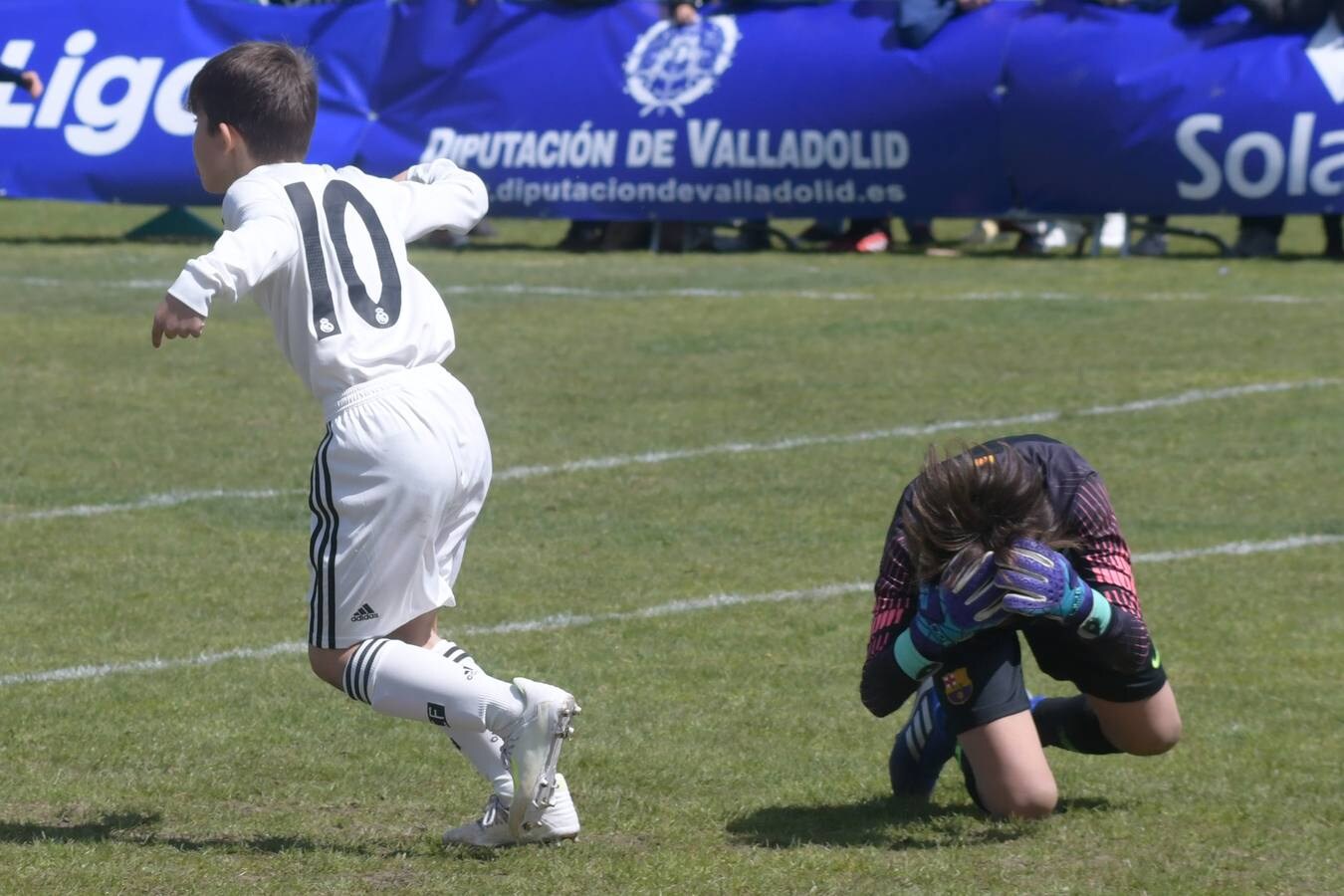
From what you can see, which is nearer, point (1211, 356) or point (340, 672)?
point (340, 672)

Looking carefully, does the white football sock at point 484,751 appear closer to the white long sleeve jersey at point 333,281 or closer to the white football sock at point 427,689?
Result: the white football sock at point 427,689

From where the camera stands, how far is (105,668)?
5.59 m

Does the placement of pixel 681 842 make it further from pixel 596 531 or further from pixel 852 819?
pixel 596 531

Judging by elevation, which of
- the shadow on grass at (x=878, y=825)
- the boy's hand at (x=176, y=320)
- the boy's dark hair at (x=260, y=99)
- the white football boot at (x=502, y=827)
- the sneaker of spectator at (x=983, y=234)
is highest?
the boy's dark hair at (x=260, y=99)

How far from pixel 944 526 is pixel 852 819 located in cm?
70

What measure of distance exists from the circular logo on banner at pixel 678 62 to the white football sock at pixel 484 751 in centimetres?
1192

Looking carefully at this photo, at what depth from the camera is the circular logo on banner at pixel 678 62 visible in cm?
1571

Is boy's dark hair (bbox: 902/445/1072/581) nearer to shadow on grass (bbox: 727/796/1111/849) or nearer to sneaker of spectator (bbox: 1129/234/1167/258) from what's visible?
shadow on grass (bbox: 727/796/1111/849)

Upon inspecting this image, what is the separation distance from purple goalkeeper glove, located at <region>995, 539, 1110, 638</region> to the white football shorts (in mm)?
1112

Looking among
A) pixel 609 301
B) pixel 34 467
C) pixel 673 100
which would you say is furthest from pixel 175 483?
pixel 673 100

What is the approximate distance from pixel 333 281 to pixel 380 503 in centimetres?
46

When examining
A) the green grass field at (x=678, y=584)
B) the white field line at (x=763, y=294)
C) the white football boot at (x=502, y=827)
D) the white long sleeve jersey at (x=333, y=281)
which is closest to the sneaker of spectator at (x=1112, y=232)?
the green grass field at (x=678, y=584)

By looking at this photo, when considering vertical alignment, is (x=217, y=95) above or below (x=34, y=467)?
above

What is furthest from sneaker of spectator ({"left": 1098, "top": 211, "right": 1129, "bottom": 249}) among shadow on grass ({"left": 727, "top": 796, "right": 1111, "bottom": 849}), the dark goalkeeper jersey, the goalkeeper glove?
the goalkeeper glove
